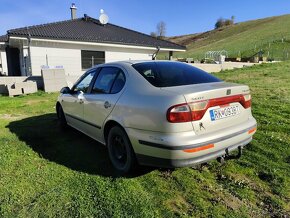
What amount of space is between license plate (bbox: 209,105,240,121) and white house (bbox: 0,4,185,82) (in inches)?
539

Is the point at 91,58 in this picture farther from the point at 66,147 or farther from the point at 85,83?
the point at 66,147

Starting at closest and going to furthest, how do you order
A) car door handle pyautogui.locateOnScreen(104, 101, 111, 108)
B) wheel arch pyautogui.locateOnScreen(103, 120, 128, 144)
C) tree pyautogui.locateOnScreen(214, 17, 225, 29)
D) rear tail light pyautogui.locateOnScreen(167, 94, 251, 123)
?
rear tail light pyautogui.locateOnScreen(167, 94, 251, 123)
wheel arch pyautogui.locateOnScreen(103, 120, 128, 144)
car door handle pyautogui.locateOnScreen(104, 101, 111, 108)
tree pyautogui.locateOnScreen(214, 17, 225, 29)

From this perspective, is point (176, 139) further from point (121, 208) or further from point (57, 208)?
point (57, 208)

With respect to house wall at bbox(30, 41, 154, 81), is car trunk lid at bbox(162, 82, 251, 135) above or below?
below

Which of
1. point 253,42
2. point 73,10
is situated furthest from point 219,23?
point 73,10

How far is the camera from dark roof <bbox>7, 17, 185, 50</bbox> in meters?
16.0

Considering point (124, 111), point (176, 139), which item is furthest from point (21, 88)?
point (176, 139)

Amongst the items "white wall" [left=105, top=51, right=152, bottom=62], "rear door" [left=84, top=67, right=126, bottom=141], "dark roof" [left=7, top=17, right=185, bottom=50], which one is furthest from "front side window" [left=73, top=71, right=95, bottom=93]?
"white wall" [left=105, top=51, right=152, bottom=62]

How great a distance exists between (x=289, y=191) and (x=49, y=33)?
1575 centimetres

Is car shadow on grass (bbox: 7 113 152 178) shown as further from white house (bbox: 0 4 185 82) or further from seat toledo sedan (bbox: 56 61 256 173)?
white house (bbox: 0 4 185 82)

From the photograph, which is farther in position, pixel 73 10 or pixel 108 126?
pixel 73 10

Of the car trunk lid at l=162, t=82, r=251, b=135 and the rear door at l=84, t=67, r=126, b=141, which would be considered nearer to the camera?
the car trunk lid at l=162, t=82, r=251, b=135

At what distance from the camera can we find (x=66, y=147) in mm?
5250

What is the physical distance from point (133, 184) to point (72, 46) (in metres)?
14.6
